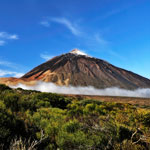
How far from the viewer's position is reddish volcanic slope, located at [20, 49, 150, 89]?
14362 centimetres

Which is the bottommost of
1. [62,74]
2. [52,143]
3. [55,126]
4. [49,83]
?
[52,143]

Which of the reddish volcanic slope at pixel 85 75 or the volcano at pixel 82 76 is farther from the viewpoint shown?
A: the reddish volcanic slope at pixel 85 75

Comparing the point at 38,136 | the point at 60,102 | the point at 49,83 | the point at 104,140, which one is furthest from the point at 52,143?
the point at 49,83

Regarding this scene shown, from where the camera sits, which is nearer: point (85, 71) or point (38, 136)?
point (38, 136)

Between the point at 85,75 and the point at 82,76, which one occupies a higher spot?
the point at 85,75

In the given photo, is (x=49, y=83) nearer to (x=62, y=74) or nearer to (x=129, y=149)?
(x=62, y=74)

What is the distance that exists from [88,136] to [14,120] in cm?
260

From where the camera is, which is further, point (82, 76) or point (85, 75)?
point (85, 75)

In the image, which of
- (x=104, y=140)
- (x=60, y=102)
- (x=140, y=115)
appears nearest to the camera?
(x=104, y=140)

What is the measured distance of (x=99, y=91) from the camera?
13650 cm

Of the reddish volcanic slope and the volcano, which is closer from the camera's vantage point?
the volcano

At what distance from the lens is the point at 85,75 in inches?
5901

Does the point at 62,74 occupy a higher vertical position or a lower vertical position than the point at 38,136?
higher

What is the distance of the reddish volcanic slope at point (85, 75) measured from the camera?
143625 millimetres
